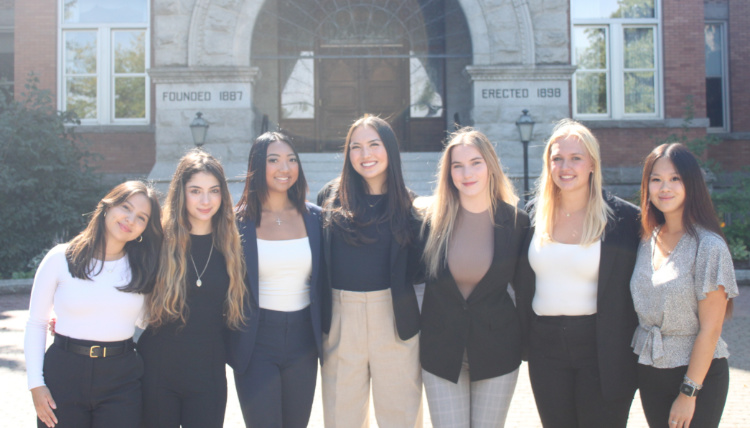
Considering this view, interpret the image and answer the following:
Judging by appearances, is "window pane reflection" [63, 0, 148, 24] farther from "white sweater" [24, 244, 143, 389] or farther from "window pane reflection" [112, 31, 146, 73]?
"white sweater" [24, 244, 143, 389]

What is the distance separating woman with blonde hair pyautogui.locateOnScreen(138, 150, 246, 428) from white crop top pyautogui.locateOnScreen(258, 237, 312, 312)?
0.14 m

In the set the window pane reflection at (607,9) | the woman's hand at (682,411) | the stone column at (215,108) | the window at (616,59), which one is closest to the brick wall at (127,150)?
the stone column at (215,108)

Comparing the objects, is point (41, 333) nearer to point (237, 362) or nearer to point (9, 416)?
point (237, 362)

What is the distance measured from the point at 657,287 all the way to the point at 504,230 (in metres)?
0.83

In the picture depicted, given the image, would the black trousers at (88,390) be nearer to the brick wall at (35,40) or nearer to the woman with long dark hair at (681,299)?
the woman with long dark hair at (681,299)

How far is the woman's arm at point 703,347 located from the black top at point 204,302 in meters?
2.33

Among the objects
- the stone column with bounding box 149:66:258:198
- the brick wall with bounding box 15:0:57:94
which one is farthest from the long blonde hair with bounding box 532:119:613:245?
the brick wall with bounding box 15:0:57:94

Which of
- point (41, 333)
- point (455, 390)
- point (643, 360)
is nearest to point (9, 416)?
point (41, 333)

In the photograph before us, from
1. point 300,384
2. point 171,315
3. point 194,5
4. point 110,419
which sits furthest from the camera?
point 194,5

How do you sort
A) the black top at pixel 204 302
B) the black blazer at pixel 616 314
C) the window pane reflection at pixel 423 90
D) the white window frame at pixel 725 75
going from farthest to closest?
the white window frame at pixel 725 75, the window pane reflection at pixel 423 90, the black top at pixel 204 302, the black blazer at pixel 616 314

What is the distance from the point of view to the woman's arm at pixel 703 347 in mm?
2895

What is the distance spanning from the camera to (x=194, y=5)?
11812 mm

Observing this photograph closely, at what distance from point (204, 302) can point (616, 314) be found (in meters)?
2.15

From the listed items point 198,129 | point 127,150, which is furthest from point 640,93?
point 127,150
